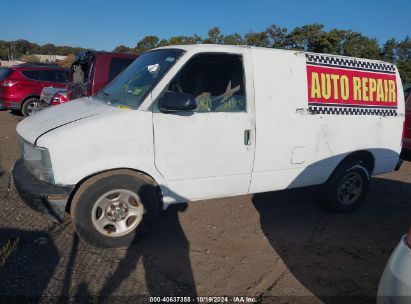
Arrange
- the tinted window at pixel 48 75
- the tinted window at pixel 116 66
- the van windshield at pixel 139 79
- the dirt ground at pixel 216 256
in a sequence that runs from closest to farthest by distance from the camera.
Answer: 1. the dirt ground at pixel 216 256
2. the van windshield at pixel 139 79
3. the tinted window at pixel 116 66
4. the tinted window at pixel 48 75

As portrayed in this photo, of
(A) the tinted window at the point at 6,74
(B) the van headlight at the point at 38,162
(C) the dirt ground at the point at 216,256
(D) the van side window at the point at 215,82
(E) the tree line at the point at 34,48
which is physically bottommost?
(C) the dirt ground at the point at 216,256

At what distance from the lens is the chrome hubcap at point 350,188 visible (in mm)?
4930

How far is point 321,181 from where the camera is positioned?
4.70 m

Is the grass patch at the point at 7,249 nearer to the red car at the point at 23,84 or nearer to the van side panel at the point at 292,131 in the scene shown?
the van side panel at the point at 292,131

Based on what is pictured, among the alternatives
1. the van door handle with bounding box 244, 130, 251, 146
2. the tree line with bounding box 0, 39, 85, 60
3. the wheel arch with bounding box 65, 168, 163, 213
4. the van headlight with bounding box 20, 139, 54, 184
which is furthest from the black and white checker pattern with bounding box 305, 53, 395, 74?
the tree line with bounding box 0, 39, 85, 60

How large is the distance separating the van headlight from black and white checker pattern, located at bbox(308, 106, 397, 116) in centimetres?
286

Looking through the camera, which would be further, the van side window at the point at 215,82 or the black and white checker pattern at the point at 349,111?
the black and white checker pattern at the point at 349,111

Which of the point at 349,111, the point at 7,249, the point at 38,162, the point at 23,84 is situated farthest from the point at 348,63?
the point at 23,84

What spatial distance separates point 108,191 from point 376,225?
344 centimetres

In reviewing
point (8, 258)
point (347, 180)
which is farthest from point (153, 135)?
point (347, 180)

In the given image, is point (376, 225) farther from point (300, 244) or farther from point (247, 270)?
point (247, 270)

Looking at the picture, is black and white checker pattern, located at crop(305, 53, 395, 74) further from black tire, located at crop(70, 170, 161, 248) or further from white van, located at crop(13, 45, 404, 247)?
black tire, located at crop(70, 170, 161, 248)

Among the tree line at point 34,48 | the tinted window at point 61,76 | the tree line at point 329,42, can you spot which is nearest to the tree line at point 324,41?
the tree line at point 329,42

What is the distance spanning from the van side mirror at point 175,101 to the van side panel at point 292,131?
87 cm
